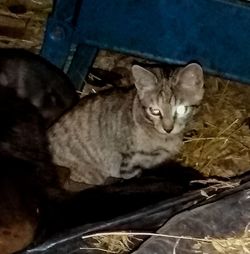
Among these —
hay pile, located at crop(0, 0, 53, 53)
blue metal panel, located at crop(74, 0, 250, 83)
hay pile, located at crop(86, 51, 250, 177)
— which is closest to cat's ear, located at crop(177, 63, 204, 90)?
hay pile, located at crop(86, 51, 250, 177)

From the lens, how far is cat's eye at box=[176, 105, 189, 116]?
459cm

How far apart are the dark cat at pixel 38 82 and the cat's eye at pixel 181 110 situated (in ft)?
2.51

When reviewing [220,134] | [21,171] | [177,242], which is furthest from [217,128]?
[177,242]

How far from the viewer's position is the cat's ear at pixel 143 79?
456 cm

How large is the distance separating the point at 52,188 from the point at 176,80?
84 cm

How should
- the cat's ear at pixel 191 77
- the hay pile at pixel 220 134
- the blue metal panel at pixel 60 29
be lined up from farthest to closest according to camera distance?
the hay pile at pixel 220 134
the blue metal panel at pixel 60 29
the cat's ear at pixel 191 77

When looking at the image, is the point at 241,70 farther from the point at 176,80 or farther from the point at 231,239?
the point at 231,239

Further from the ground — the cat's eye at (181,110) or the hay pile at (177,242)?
the cat's eye at (181,110)

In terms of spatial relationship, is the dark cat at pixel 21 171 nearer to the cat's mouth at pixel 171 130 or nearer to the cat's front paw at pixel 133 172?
the cat's front paw at pixel 133 172

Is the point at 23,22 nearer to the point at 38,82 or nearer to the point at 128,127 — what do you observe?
the point at 38,82

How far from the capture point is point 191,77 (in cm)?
457

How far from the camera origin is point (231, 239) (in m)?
3.78

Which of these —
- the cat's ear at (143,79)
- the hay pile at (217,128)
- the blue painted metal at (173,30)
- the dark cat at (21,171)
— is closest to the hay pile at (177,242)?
the dark cat at (21,171)

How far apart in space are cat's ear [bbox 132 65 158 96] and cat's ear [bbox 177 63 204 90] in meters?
0.13
